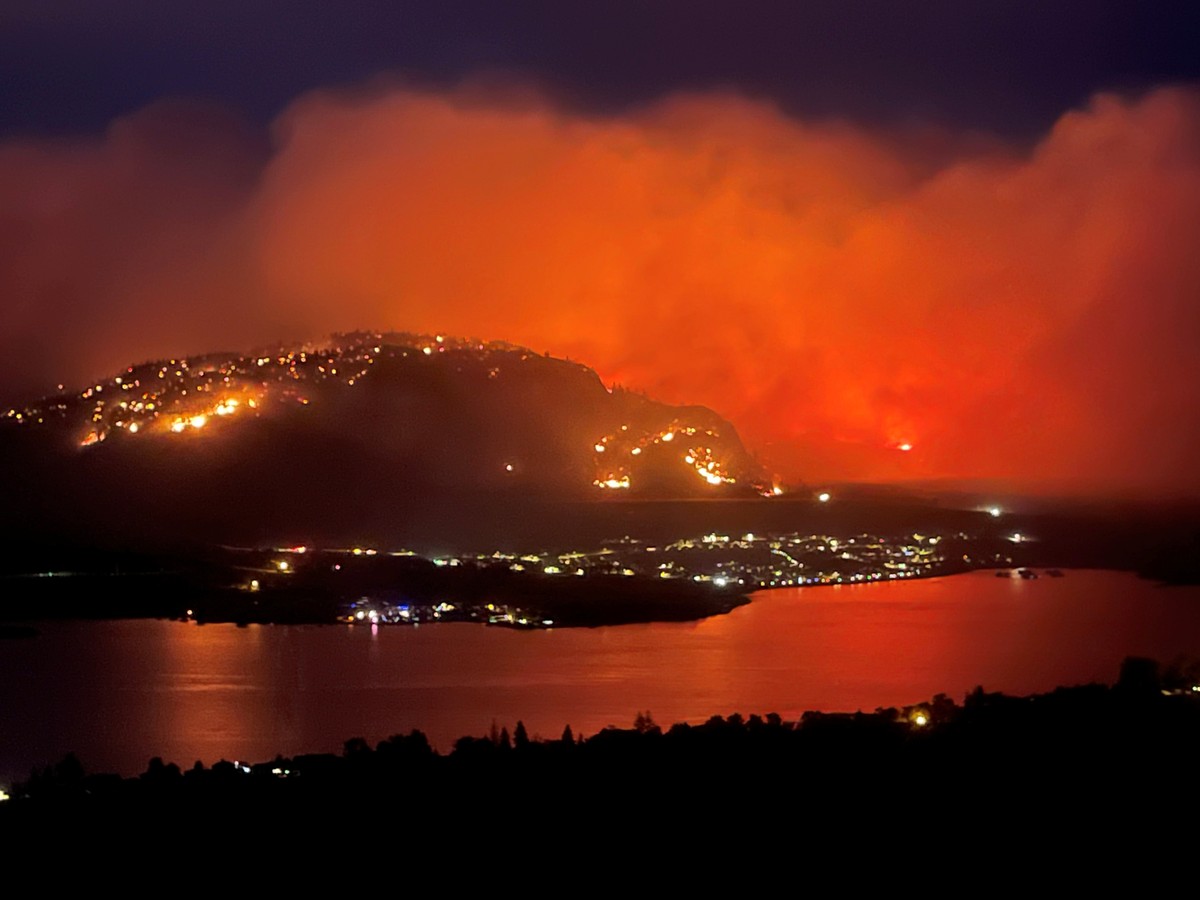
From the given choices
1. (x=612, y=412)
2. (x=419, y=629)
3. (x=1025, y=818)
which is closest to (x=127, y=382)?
(x=612, y=412)

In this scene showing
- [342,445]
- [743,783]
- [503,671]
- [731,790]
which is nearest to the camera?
[731,790]

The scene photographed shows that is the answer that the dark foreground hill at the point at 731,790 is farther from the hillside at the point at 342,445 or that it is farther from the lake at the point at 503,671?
the hillside at the point at 342,445

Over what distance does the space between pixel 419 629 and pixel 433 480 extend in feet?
46.5

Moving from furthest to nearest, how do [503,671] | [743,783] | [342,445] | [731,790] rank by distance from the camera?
[342,445] < [503,671] < [743,783] < [731,790]

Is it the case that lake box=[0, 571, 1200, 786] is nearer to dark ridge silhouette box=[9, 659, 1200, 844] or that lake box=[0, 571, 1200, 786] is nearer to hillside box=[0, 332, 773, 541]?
dark ridge silhouette box=[9, 659, 1200, 844]

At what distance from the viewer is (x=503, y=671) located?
24.5 meters

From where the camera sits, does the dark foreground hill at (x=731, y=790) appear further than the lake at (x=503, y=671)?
No

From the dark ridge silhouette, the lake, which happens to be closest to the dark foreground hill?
the dark ridge silhouette

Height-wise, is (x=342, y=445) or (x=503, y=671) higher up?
(x=342, y=445)

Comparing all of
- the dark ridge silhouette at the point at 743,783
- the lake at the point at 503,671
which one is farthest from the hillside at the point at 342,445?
the dark ridge silhouette at the point at 743,783

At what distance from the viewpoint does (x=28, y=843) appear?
960 centimetres

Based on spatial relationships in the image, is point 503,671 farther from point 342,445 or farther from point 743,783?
point 342,445

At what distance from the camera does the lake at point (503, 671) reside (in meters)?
19.0

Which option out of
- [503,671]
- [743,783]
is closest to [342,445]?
[503,671]
